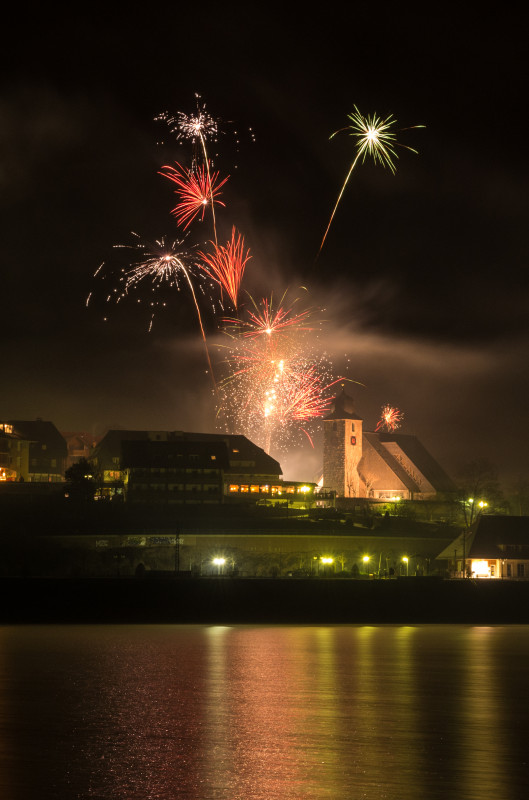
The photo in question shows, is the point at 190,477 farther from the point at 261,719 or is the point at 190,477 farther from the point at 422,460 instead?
the point at 261,719

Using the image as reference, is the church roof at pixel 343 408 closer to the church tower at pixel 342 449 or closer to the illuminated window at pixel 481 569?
the church tower at pixel 342 449

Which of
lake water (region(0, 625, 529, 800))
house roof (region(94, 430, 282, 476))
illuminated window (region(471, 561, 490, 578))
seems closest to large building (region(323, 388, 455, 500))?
house roof (region(94, 430, 282, 476))

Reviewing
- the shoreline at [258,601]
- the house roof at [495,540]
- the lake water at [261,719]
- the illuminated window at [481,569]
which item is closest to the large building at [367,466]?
the house roof at [495,540]

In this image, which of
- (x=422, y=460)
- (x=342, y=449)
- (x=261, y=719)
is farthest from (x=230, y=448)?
(x=261, y=719)

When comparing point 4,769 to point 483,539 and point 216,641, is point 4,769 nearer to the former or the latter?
point 216,641

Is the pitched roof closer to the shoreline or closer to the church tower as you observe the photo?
the church tower
